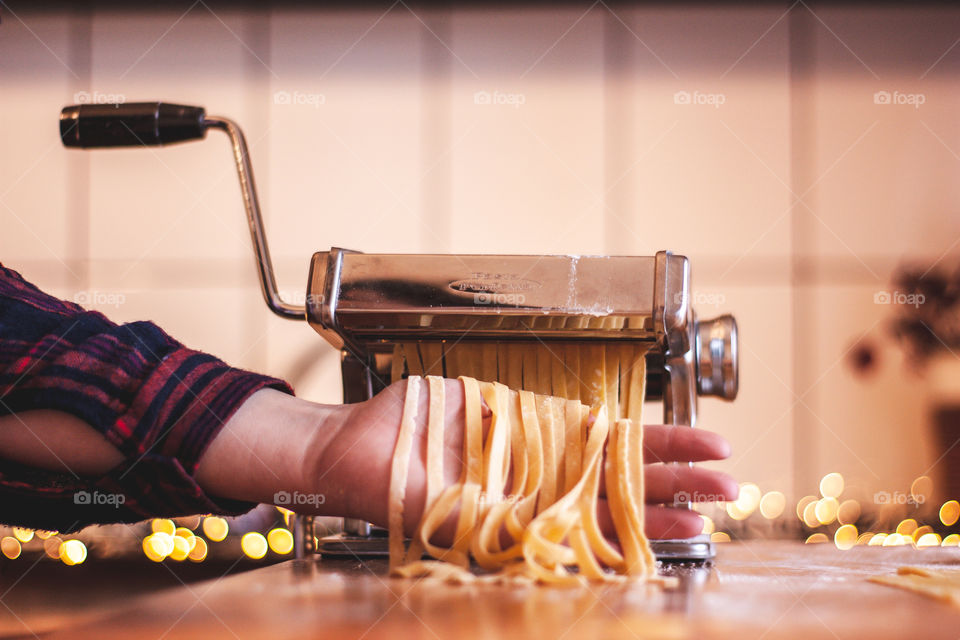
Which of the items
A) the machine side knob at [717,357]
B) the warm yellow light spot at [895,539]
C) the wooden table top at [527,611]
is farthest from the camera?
the warm yellow light spot at [895,539]

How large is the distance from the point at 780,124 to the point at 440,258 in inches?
44.8

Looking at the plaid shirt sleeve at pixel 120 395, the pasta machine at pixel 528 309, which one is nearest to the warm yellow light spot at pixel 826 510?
the pasta machine at pixel 528 309

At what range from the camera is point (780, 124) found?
139 centimetres

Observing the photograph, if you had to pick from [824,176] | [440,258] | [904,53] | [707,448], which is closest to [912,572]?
[707,448]

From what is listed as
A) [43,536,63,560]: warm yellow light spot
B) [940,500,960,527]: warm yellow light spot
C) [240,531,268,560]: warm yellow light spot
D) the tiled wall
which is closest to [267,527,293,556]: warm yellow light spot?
[240,531,268,560]: warm yellow light spot

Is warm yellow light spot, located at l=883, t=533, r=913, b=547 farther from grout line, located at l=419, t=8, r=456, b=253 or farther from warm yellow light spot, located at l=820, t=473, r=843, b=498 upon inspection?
grout line, located at l=419, t=8, r=456, b=253

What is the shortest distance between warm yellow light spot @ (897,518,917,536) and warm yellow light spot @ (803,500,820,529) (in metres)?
0.14

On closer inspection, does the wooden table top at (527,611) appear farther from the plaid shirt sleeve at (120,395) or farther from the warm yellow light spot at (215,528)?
the warm yellow light spot at (215,528)

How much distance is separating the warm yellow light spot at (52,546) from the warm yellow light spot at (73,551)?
0.04 metres

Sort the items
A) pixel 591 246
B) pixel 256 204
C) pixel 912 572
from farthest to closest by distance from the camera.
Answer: pixel 591 246, pixel 256 204, pixel 912 572

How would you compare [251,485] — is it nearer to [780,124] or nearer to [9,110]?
[780,124]

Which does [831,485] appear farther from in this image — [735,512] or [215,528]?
[215,528]

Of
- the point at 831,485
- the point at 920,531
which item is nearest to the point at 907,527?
the point at 920,531

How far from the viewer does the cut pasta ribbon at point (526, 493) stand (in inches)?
14.8
